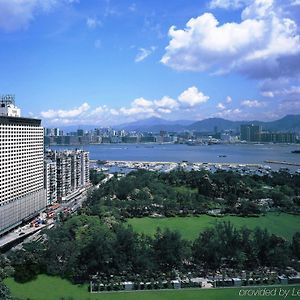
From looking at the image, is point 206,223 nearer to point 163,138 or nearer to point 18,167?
point 18,167

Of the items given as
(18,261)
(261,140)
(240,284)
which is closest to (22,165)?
(18,261)

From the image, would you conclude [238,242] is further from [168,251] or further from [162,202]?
[162,202]

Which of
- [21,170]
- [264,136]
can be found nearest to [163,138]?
[264,136]

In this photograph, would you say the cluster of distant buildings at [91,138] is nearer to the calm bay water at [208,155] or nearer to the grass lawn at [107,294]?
the calm bay water at [208,155]

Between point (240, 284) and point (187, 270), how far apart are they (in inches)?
37.7

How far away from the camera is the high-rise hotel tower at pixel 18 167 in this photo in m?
9.61

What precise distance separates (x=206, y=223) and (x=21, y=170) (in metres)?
5.11

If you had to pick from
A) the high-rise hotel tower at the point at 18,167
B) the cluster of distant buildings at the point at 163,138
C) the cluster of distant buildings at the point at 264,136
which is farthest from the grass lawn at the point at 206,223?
the cluster of distant buildings at the point at 264,136

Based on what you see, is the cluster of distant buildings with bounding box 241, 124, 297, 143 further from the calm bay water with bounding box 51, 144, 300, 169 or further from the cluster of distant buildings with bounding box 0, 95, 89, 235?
the cluster of distant buildings with bounding box 0, 95, 89, 235

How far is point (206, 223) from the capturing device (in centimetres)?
1087

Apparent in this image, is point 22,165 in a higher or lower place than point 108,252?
higher

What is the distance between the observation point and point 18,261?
732 centimetres

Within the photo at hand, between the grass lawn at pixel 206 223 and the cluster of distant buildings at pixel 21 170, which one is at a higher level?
the cluster of distant buildings at pixel 21 170

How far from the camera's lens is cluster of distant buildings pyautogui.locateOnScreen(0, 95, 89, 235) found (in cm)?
963
